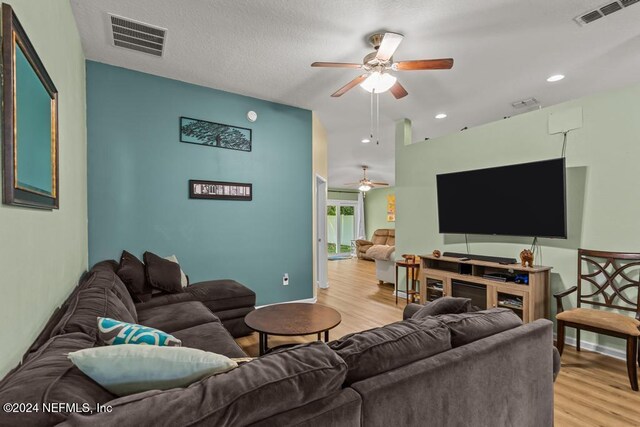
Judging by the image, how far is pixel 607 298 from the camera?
2.80 m

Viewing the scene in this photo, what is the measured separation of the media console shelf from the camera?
3.12 m

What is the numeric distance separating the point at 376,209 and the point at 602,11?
9280 millimetres

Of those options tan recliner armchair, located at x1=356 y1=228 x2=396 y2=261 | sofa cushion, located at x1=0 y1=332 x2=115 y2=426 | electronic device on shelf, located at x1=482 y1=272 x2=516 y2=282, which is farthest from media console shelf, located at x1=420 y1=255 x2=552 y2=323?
tan recliner armchair, located at x1=356 y1=228 x2=396 y2=261

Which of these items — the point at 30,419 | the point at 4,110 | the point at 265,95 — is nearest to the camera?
the point at 30,419

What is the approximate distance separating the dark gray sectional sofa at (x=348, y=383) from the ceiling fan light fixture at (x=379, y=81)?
205 centimetres

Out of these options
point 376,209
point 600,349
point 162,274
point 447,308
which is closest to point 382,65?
point 447,308

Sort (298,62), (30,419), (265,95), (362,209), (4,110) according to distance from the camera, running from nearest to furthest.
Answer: (30,419), (4,110), (298,62), (265,95), (362,209)

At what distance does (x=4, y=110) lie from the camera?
1099 mm

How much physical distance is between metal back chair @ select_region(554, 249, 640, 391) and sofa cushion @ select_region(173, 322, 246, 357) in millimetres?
2700

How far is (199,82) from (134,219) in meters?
1.77

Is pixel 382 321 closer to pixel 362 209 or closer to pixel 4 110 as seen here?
pixel 4 110

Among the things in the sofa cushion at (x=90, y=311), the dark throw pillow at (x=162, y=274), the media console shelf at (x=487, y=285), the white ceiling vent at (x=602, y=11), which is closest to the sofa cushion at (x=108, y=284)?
the sofa cushion at (x=90, y=311)

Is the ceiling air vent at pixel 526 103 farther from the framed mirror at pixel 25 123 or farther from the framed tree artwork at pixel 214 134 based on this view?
the framed mirror at pixel 25 123

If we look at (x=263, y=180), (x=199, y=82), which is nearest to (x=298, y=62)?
(x=199, y=82)
